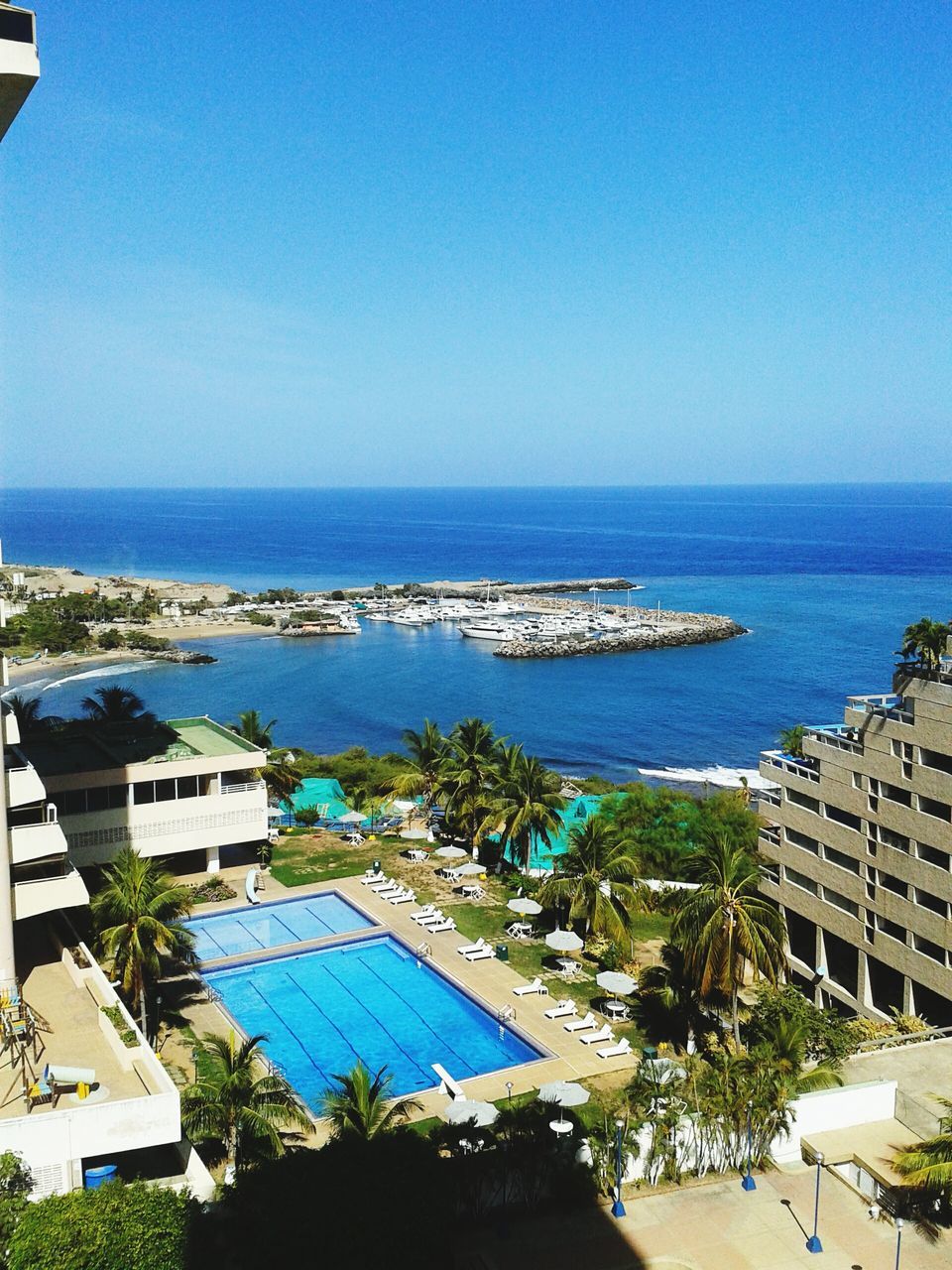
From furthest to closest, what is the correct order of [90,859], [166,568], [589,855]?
[166,568] → [90,859] → [589,855]

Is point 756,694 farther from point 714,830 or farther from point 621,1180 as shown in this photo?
point 621,1180

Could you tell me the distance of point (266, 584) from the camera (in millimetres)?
144375

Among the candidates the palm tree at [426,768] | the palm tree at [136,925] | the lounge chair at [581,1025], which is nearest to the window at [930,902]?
the lounge chair at [581,1025]

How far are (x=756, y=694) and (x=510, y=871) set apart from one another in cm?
4996

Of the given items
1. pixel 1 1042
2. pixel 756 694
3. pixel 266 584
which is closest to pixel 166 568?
pixel 266 584

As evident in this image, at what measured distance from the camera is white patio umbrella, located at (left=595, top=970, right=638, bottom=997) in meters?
22.3

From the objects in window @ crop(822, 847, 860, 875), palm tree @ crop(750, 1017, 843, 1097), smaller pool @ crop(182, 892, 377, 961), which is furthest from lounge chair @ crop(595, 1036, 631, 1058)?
smaller pool @ crop(182, 892, 377, 961)

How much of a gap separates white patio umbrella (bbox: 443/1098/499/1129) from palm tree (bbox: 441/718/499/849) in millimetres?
14963

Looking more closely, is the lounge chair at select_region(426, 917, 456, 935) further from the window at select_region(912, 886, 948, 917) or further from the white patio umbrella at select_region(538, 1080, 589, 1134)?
the window at select_region(912, 886, 948, 917)

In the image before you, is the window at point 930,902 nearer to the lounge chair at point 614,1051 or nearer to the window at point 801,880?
the window at point 801,880

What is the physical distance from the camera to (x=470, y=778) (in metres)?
32.2

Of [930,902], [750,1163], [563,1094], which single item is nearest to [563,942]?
[563,1094]

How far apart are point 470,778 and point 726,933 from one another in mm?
13796

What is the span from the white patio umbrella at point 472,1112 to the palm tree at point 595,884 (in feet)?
27.4
